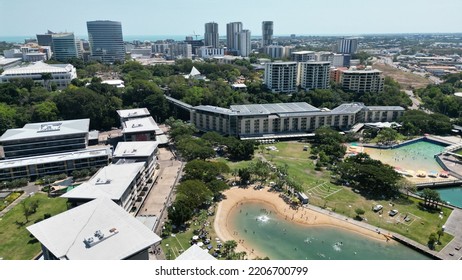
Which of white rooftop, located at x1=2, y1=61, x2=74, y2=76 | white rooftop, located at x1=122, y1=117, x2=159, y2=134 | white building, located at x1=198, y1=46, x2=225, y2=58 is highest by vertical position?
white building, located at x1=198, y1=46, x2=225, y2=58

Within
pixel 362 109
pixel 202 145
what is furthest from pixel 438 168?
pixel 202 145

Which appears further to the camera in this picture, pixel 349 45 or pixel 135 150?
pixel 349 45

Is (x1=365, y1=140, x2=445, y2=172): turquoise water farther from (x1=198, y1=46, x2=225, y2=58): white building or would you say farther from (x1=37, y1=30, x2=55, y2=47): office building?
(x1=37, y1=30, x2=55, y2=47): office building

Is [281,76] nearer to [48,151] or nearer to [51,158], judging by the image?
[48,151]

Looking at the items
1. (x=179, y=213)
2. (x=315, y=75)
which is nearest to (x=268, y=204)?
(x=179, y=213)

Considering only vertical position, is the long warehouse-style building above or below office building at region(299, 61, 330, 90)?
below

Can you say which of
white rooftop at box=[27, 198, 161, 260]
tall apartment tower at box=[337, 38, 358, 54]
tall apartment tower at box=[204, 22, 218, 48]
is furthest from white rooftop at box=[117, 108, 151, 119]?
tall apartment tower at box=[204, 22, 218, 48]

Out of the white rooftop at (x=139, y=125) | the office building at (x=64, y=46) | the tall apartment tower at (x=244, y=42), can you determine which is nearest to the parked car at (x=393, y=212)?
the white rooftop at (x=139, y=125)
